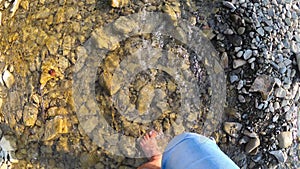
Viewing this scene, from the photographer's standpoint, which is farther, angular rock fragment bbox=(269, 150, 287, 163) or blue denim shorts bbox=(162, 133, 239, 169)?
angular rock fragment bbox=(269, 150, 287, 163)

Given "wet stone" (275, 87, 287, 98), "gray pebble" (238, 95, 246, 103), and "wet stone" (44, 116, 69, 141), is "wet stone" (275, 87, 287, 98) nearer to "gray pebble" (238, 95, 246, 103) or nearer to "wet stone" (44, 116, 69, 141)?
"gray pebble" (238, 95, 246, 103)

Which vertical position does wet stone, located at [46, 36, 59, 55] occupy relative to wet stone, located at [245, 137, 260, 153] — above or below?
above

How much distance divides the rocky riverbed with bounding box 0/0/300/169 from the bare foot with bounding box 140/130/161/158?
3 centimetres

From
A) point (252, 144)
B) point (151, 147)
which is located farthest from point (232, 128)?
point (151, 147)

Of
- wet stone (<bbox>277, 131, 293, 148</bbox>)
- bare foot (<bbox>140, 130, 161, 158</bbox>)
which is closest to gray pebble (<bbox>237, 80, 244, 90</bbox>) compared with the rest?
wet stone (<bbox>277, 131, 293, 148</bbox>)

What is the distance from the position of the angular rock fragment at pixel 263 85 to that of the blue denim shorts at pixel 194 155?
0.40 meters

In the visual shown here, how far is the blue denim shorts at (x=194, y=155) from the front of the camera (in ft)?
3.37

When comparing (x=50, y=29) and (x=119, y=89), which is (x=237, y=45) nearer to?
(x=119, y=89)

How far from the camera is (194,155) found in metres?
1.08

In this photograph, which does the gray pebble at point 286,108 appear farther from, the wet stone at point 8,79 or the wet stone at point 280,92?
the wet stone at point 8,79

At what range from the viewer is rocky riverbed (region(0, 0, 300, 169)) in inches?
58.6

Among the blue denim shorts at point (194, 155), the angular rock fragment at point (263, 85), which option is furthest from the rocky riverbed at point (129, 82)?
the blue denim shorts at point (194, 155)

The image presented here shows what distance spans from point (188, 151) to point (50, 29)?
2.31ft

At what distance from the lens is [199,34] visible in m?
1.52
